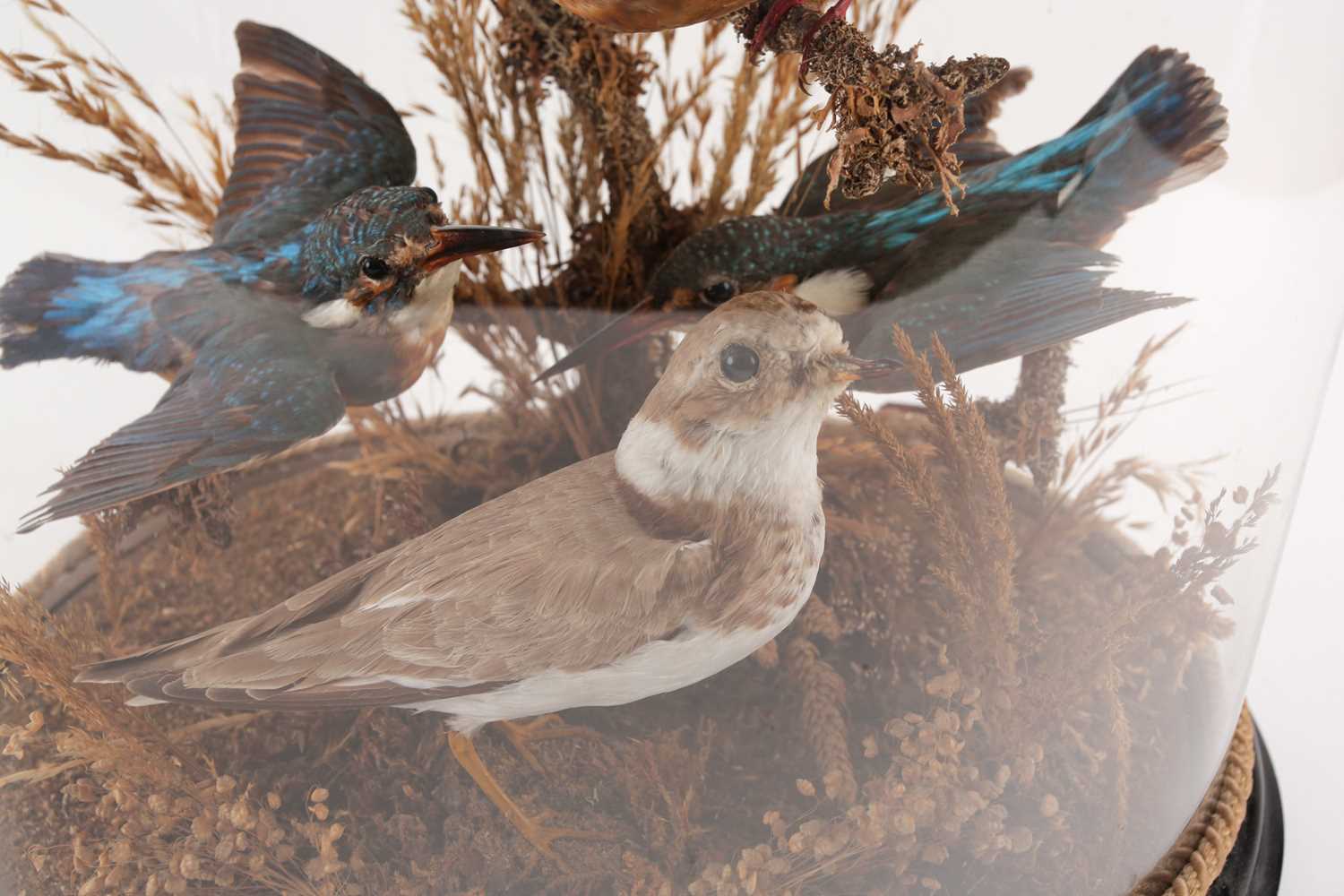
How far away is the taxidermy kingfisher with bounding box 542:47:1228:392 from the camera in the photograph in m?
0.62

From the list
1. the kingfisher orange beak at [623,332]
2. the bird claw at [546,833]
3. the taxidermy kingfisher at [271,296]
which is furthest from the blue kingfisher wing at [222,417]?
the bird claw at [546,833]

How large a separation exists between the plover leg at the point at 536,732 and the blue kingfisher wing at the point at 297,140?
11.8 inches

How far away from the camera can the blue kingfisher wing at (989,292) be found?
0.62 m

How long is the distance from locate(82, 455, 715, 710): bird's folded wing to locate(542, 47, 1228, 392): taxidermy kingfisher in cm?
11

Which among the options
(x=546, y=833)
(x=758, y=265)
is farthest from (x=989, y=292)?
(x=546, y=833)

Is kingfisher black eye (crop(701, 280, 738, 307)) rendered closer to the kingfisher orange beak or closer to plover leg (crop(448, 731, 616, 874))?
the kingfisher orange beak

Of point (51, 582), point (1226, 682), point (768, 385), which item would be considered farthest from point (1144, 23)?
point (51, 582)

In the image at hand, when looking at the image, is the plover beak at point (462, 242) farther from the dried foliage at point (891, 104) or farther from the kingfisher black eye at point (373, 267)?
the dried foliage at point (891, 104)

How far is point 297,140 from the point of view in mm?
638

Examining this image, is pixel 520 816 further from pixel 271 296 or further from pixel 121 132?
pixel 121 132

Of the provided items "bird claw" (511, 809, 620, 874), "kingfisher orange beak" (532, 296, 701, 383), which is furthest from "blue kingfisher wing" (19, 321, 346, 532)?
"bird claw" (511, 809, 620, 874)

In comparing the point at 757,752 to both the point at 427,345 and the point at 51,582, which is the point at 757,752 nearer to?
the point at 427,345

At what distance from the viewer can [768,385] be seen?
0.56m

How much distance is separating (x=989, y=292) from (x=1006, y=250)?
3 centimetres
